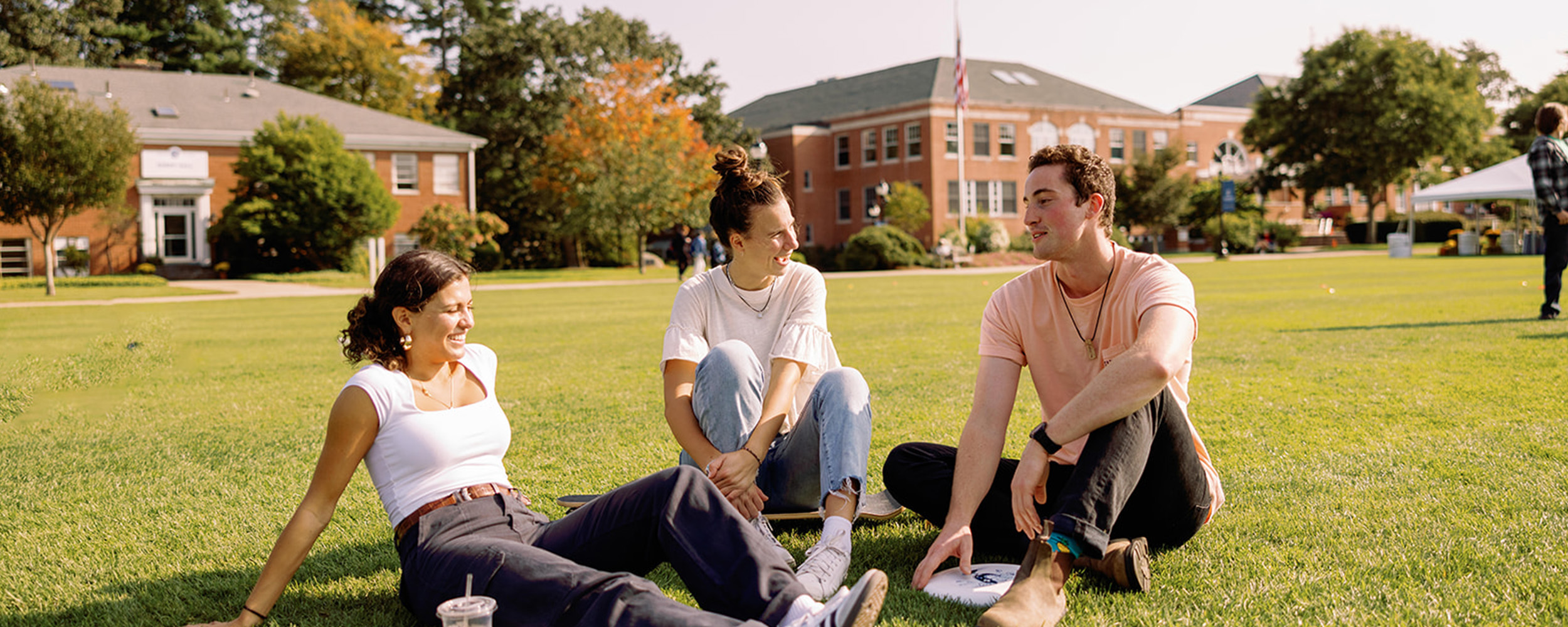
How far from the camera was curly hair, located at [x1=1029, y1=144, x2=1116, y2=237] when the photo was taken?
2.97m

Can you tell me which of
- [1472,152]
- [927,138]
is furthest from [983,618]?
[1472,152]

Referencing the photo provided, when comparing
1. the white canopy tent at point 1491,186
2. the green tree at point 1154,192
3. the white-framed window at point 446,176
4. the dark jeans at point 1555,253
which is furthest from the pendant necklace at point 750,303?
the green tree at point 1154,192

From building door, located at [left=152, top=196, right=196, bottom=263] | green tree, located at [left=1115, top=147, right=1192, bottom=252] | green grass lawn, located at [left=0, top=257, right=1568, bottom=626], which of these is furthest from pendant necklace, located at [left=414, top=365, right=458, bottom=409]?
green tree, located at [left=1115, top=147, right=1192, bottom=252]

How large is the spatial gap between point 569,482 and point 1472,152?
5453 centimetres

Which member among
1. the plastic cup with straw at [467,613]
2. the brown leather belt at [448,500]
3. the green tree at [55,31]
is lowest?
the plastic cup with straw at [467,613]

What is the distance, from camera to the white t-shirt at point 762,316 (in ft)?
11.4

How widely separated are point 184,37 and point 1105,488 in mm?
53776

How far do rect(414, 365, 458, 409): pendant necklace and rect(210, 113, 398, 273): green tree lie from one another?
31.4 metres

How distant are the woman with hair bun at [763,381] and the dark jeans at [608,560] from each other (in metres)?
0.53

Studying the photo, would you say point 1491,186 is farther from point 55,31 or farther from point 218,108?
point 55,31

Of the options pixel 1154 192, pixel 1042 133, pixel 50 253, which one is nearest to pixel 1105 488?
pixel 50 253

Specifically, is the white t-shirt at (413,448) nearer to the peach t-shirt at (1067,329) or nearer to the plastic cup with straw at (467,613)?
the plastic cup with straw at (467,613)

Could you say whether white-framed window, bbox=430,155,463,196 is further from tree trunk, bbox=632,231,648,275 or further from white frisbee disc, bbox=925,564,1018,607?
white frisbee disc, bbox=925,564,1018,607

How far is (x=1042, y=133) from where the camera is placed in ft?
165
